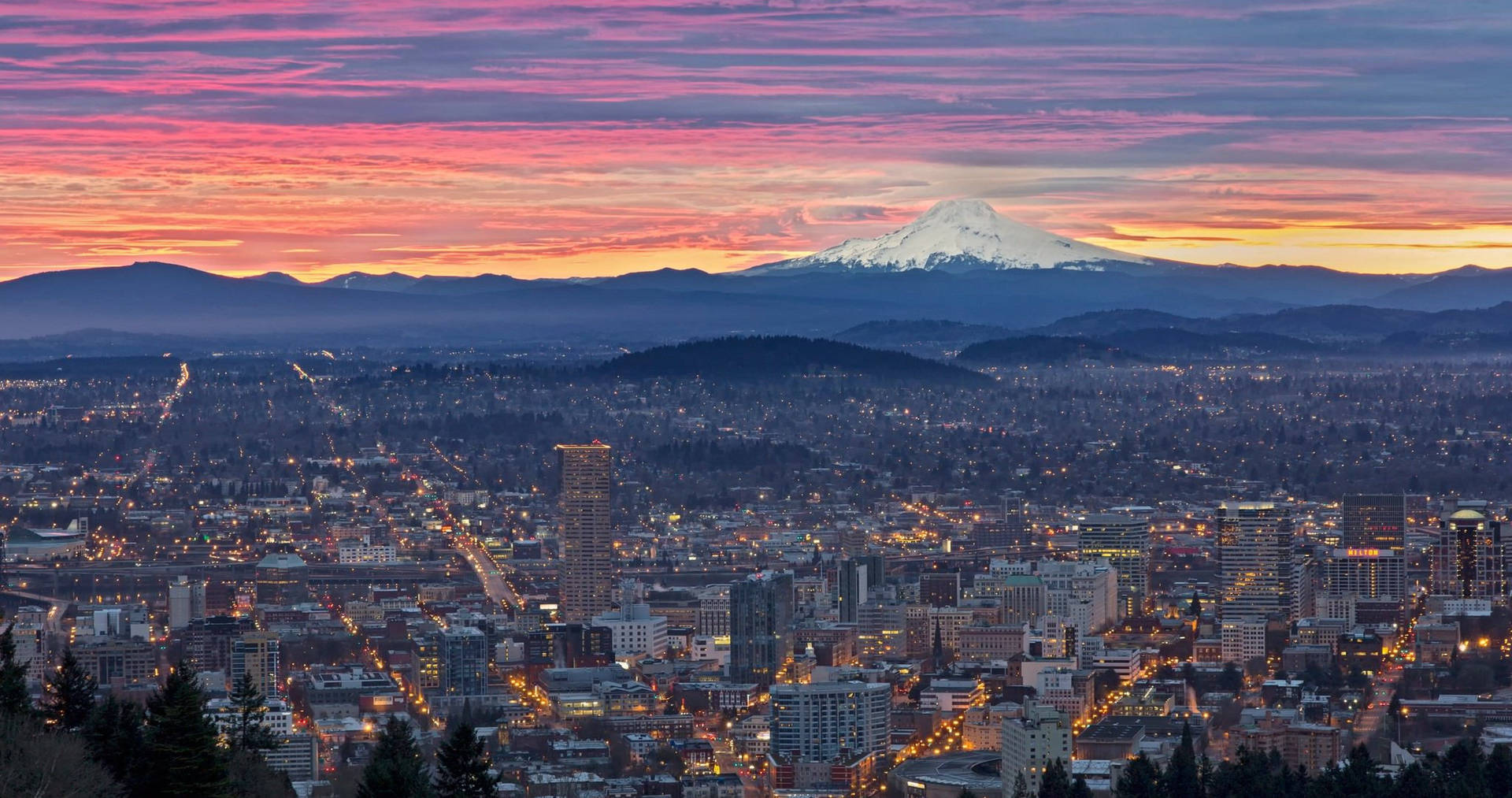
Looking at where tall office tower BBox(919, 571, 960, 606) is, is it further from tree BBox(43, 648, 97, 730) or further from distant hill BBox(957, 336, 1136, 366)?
distant hill BBox(957, 336, 1136, 366)

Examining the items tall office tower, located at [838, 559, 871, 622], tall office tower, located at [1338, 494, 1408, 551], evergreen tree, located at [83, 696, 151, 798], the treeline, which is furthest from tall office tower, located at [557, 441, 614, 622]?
evergreen tree, located at [83, 696, 151, 798]

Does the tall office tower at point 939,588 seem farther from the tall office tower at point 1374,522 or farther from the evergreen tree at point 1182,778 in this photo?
the evergreen tree at point 1182,778

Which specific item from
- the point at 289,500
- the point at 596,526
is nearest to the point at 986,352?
the point at 289,500

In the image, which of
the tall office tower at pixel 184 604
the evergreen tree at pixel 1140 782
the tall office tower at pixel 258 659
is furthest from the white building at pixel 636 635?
the evergreen tree at pixel 1140 782

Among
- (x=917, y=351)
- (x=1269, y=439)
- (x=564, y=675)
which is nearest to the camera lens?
(x=564, y=675)

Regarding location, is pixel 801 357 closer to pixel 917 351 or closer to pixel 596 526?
pixel 917 351
